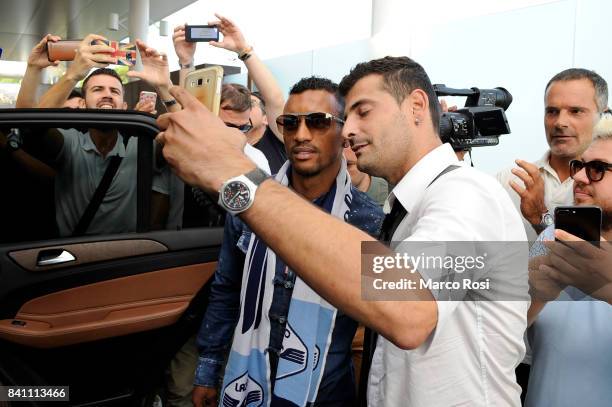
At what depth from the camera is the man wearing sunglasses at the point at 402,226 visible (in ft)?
2.57

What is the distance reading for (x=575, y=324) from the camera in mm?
1435

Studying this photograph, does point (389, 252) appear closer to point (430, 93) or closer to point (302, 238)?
point (302, 238)

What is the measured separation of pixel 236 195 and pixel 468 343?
1.84ft

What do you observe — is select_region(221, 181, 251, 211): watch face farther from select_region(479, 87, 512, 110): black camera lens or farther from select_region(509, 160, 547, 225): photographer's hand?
select_region(479, 87, 512, 110): black camera lens

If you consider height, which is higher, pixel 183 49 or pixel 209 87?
pixel 183 49

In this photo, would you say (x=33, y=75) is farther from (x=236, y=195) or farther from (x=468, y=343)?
(x=468, y=343)

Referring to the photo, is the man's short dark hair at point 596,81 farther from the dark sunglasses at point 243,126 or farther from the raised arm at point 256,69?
the dark sunglasses at point 243,126

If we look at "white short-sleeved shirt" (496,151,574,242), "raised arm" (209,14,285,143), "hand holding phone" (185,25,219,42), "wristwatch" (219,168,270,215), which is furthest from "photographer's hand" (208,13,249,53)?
"wristwatch" (219,168,270,215)

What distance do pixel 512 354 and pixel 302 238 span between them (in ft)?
1.94

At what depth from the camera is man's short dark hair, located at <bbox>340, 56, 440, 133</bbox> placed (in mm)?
1333

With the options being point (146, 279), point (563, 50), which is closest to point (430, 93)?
point (146, 279)

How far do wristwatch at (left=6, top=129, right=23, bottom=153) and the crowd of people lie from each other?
0.05 feet

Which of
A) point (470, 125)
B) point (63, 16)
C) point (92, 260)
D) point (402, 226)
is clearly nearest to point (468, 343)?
point (402, 226)

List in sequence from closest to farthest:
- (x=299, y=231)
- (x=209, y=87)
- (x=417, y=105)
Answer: (x=299, y=231)
(x=209, y=87)
(x=417, y=105)
